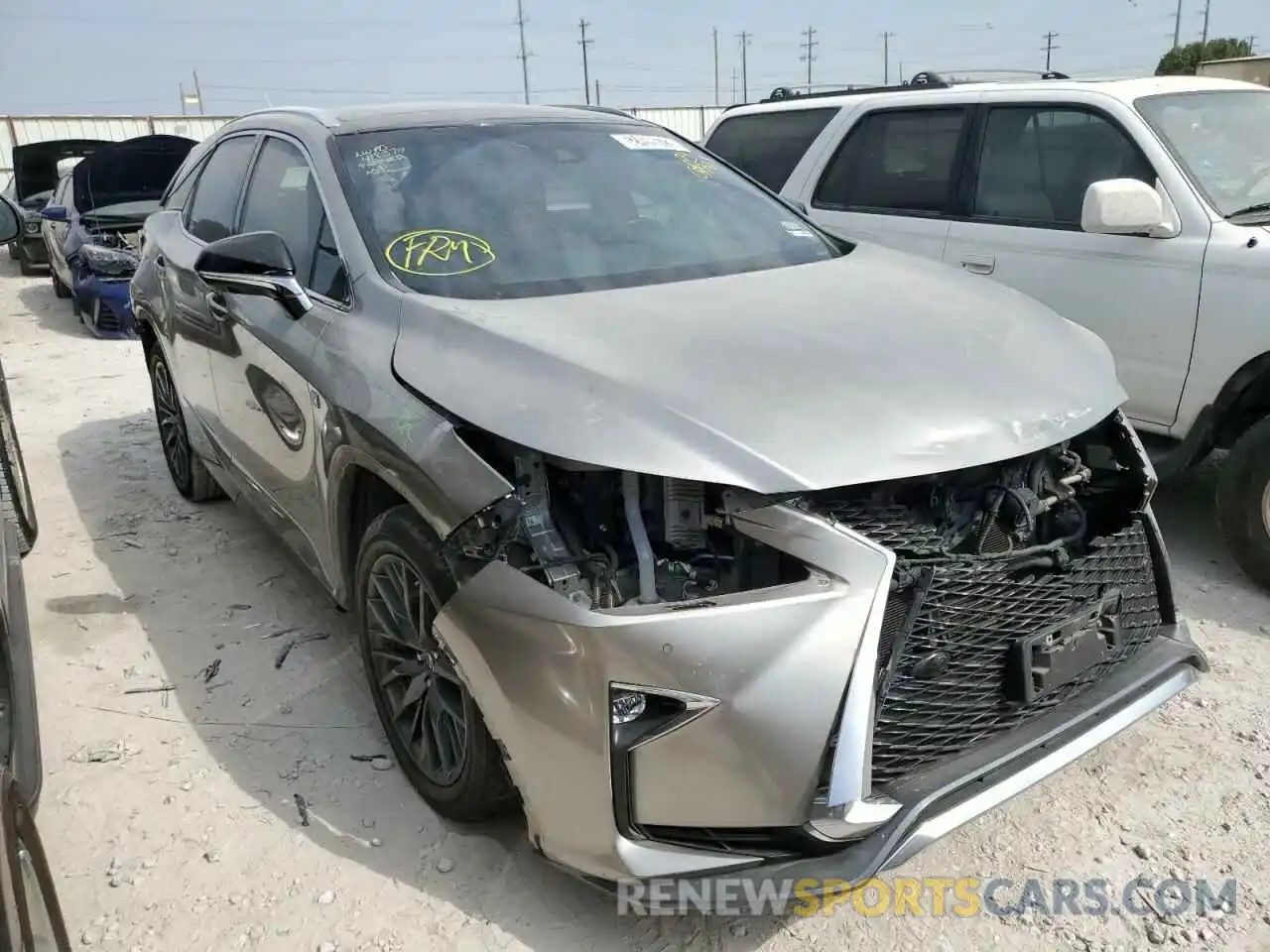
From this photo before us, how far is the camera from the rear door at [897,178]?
4.97 metres

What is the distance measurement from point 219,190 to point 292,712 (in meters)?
2.26

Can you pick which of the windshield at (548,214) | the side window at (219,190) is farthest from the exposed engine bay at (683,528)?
the side window at (219,190)

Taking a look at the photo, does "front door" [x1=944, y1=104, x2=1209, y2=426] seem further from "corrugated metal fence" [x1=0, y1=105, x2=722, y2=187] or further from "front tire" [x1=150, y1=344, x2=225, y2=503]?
"corrugated metal fence" [x1=0, y1=105, x2=722, y2=187]

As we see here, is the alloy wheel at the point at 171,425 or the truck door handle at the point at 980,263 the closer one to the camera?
the truck door handle at the point at 980,263

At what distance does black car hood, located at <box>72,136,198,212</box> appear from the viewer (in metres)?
11.0

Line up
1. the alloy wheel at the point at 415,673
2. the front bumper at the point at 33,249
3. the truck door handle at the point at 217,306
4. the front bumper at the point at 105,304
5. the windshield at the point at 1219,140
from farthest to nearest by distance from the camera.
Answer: the front bumper at the point at 33,249 → the front bumper at the point at 105,304 → the windshield at the point at 1219,140 → the truck door handle at the point at 217,306 → the alloy wheel at the point at 415,673

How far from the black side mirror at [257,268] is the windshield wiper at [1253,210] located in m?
3.45

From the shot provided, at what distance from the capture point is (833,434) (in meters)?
2.19

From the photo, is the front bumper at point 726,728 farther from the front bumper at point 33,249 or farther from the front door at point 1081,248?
the front bumper at point 33,249

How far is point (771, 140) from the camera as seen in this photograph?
5941 mm

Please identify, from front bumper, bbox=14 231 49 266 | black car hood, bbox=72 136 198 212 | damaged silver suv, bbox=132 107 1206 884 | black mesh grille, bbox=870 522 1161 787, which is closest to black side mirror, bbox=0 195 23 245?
damaged silver suv, bbox=132 107 1206 884

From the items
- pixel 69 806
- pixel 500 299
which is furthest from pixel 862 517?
pixel 69 806

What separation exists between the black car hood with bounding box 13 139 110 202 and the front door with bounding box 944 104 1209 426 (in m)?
13.2

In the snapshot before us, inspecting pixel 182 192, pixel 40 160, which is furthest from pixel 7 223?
pixel 40 160
